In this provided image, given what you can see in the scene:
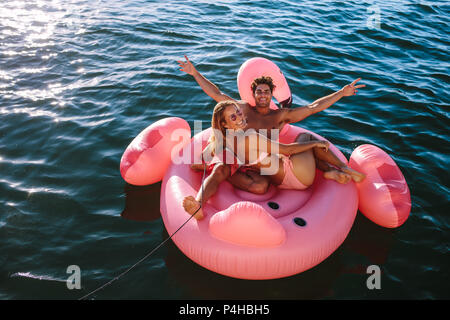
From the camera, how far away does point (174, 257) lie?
3031 millimetres

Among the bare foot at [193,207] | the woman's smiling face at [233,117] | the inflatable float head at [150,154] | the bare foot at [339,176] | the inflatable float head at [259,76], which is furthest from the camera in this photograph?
the inflatable float head at [259,76]

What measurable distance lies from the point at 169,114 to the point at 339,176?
293cm

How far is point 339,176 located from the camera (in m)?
3.19

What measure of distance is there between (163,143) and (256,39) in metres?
4.97

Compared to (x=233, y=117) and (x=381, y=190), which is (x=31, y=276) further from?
(x=381, y=190)

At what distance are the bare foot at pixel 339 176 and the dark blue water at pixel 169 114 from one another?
1.79 ft

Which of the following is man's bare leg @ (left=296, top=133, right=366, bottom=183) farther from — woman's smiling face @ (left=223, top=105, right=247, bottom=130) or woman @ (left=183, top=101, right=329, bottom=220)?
woman's smiling face @ (left=223, top=105, right=247, bottom=130)

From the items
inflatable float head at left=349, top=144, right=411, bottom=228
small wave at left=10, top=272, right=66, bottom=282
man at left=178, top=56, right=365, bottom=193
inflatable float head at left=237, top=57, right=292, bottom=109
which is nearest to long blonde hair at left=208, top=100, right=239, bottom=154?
man at left=178, top=56, right=365, bottom=193

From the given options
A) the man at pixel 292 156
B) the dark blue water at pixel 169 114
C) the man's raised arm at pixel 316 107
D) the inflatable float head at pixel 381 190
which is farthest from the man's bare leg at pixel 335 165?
the dark blue water at pixel 169 114

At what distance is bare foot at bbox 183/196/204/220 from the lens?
9.09ft

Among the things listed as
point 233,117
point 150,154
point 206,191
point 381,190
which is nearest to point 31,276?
point 150,154

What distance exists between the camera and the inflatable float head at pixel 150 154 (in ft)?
11.3

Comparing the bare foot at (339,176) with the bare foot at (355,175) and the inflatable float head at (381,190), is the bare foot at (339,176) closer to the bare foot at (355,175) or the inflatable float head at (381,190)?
the bare foot at (355,175)

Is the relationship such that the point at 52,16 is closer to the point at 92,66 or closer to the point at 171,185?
the point at 92,66
